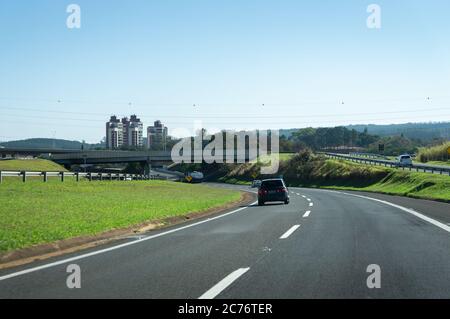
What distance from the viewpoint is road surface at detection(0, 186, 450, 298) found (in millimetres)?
7605

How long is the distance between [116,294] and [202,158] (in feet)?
342

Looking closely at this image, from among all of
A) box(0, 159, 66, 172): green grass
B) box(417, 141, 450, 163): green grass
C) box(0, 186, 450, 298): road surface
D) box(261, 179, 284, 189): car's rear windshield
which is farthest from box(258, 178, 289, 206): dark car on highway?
box(417, 141, 450, 163): green grass

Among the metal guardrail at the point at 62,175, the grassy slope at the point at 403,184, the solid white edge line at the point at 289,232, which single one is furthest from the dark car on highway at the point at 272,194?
the solid white edge line at the point at 289,232

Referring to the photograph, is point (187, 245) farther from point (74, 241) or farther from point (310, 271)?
point (310, 271)

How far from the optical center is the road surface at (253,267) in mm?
7605

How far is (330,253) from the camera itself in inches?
436

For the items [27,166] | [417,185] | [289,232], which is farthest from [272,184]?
[27,166]

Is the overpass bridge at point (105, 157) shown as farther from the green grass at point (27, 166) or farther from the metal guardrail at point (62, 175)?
the metal guardrail at point (62, 175)

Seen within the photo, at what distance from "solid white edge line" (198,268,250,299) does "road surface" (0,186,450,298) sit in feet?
0.05

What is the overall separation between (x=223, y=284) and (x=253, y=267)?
1548 mm

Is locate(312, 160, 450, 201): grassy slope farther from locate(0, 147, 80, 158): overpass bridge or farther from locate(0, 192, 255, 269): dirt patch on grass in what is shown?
locate(0, 147, 80, 158): overpass bridge
